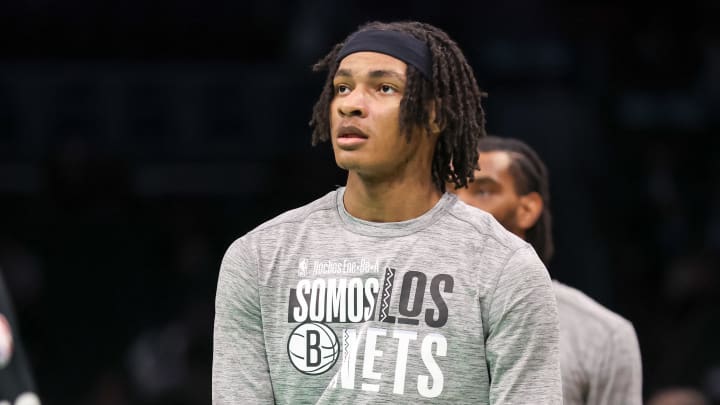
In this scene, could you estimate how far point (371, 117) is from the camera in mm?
2738

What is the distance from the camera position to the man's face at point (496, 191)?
153 inches

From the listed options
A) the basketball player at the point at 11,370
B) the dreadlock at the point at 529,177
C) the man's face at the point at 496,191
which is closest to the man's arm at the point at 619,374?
the dreadlock at the point at 529,177

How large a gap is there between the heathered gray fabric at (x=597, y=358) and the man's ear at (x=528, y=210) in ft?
0.90

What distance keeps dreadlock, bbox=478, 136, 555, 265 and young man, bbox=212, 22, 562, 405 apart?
1098mm

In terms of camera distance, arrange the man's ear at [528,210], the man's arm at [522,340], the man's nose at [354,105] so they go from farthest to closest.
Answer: the man's ear at [528,210] → the man's nose at [354,105] → the man's arm at [522,340]

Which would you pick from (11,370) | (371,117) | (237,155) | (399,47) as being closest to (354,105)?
(371,117)

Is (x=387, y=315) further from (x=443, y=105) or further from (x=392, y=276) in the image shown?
(x=443, y=105)

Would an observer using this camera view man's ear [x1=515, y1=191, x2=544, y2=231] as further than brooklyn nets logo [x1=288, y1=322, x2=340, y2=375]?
Yes

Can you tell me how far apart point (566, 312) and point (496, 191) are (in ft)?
1.49

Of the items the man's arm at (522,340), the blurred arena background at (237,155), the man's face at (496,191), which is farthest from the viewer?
the blurred arena background at (237,155)

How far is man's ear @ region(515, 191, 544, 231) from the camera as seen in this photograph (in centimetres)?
399

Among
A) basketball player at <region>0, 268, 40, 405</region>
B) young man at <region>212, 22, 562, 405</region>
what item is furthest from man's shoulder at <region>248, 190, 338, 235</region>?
basketball player at <region>0, 268, 40, 405</region>

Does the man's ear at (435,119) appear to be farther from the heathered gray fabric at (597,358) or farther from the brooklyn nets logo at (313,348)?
the heathered gray fabric at (597,358)

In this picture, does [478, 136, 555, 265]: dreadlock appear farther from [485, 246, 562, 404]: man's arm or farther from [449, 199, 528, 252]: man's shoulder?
[485, 246, 562, 404]: man's arm
